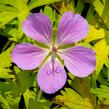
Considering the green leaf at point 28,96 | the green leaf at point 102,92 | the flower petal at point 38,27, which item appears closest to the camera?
the flower petal at point 38,27

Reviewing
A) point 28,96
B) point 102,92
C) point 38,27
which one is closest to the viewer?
point 38,27

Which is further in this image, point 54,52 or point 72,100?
point 72,100

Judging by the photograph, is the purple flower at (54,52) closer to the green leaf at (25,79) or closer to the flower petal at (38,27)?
the flower petal at (38,27)

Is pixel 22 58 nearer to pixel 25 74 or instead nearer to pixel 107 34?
pixel 25 74

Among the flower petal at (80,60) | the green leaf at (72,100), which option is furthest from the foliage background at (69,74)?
the flower petal at (80,60)

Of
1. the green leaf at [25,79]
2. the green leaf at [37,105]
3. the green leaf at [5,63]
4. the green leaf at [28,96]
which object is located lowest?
the green leaf at [37,105]

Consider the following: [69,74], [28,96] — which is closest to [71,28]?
[69,74]

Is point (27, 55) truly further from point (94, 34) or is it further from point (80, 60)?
point (94, 34)

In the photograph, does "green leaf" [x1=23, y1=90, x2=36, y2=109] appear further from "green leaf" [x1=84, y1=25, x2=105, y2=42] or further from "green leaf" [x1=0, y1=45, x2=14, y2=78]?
"green leaf" [x1=84, y1=25, x2=105, y2=42]
